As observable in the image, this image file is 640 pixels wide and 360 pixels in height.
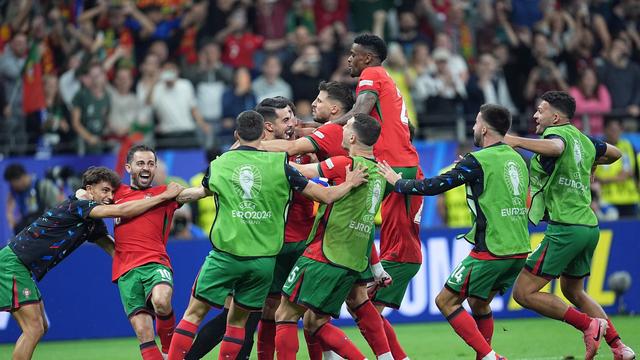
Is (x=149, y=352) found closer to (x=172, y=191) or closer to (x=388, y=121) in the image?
(x=172, y=191)

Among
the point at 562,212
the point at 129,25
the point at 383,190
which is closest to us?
the point at 383,190

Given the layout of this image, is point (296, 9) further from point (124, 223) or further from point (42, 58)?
point (124, 223)

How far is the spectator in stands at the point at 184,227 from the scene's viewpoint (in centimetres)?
1733

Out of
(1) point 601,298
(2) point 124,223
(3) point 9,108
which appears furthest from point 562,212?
(3) point 9,108

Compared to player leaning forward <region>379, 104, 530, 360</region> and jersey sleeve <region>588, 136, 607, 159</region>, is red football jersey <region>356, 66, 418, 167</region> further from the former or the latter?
jersey sleeve <region>588, 136, 607, 159</region>

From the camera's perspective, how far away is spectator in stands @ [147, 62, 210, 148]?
18.5 metres

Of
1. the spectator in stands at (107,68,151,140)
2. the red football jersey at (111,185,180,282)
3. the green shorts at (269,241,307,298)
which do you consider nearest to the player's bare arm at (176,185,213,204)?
the red football jersey at (111,185,180,282)

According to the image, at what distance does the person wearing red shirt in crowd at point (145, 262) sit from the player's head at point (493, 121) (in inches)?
118

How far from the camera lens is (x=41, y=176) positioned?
57.3 feet

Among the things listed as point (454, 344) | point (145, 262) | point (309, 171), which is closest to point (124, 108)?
point (454, 344)

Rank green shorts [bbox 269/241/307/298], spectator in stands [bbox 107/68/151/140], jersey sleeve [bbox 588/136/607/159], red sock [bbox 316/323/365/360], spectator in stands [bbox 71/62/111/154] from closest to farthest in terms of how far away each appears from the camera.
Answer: red sock [bbox 316/323/365/360] < green shorts [bbox 269/241/307/298] < jersey sleeve [bbox 588/136/607/159] < spectator in stands [bbox 71/62/111/154] < spectator in stands [bbox 107/68/151/140]

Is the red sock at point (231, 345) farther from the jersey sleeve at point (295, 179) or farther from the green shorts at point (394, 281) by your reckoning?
the green shorts at point (394, 281)

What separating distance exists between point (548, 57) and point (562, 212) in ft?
32.9

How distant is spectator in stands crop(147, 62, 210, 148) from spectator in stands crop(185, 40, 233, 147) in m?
0.35
